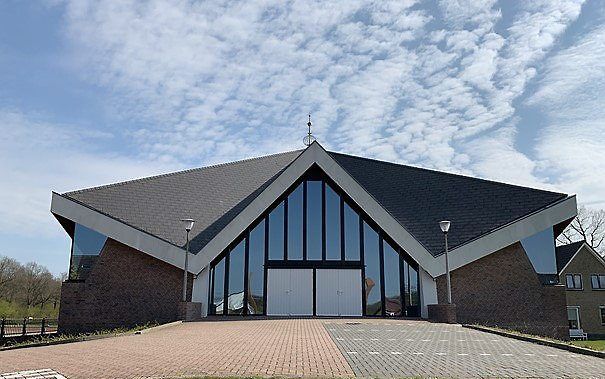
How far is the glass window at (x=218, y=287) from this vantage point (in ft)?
62.8

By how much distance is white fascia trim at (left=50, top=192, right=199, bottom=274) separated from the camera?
1816 cm

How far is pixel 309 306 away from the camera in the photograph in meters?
19.7

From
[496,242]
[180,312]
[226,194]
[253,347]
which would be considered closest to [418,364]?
[253,347]

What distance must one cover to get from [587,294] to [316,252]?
23993mm

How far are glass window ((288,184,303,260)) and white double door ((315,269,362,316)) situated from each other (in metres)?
1.34

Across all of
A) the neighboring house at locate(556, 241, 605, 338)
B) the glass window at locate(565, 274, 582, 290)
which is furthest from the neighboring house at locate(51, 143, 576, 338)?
the glass window at locate(565, 274, 582, 290)

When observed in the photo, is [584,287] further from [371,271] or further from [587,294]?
[371,271]

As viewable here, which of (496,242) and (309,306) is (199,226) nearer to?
(309,306)

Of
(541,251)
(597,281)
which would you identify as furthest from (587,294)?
(541,251)

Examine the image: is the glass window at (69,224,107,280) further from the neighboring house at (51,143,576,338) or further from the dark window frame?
the dark window frame

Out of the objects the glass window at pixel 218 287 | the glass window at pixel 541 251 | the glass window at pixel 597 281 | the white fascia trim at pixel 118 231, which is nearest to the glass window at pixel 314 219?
the glass window at pixel 218 287

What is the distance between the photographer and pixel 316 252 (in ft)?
66.0

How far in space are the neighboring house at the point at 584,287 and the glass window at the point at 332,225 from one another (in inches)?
833

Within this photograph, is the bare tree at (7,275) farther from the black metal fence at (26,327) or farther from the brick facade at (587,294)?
the brick facade at (587,294)
